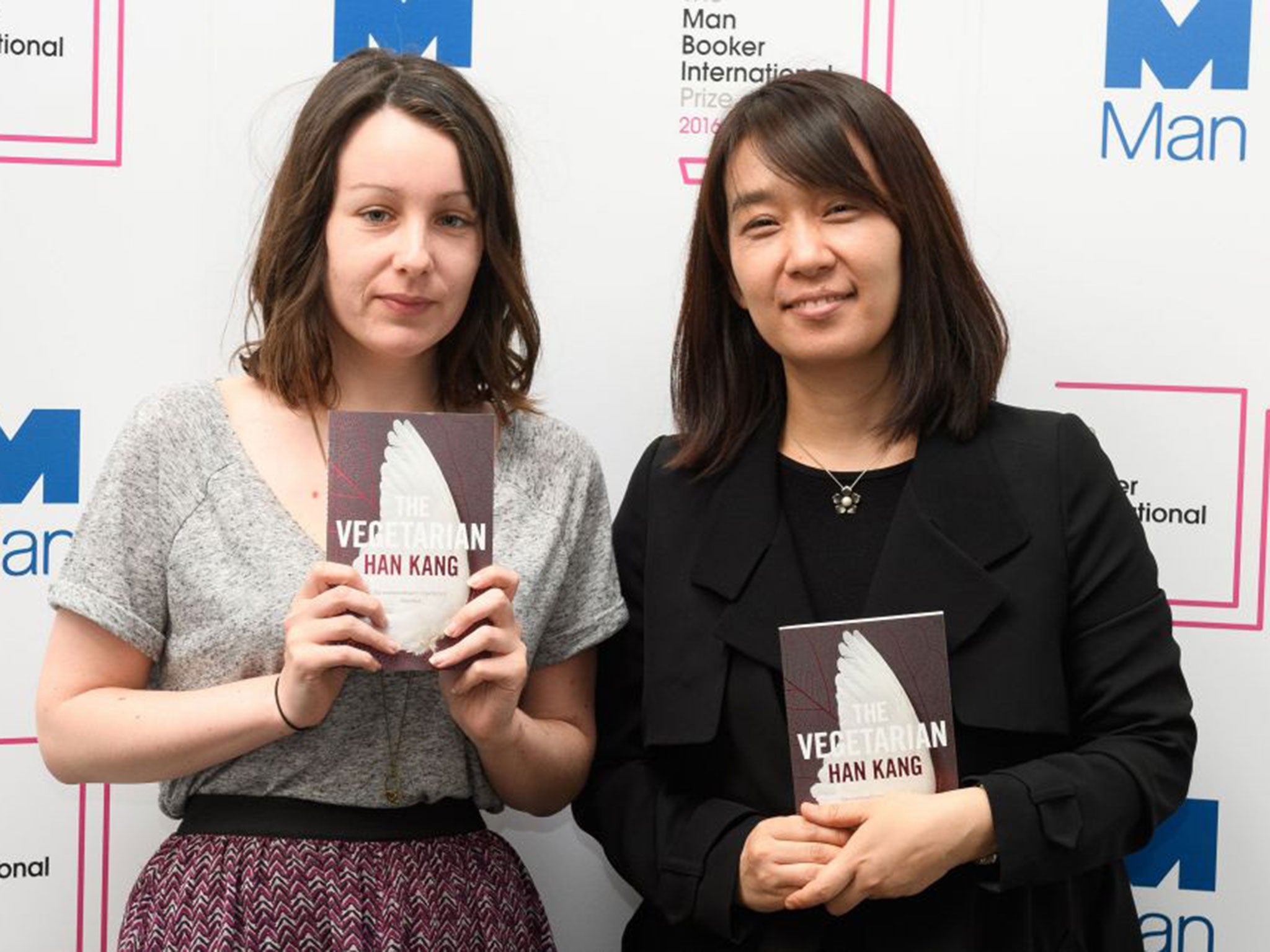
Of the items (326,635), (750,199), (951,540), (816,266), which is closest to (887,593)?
(951,540)

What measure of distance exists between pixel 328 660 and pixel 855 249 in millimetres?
749

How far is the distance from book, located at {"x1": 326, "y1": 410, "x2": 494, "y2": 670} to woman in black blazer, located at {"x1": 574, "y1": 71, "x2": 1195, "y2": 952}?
347 mm

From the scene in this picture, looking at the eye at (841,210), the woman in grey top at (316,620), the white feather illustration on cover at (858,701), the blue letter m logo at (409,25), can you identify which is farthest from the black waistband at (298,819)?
the blue letter m logo at (409,25)

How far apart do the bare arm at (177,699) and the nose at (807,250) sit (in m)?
0.61

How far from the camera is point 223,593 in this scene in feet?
5.21

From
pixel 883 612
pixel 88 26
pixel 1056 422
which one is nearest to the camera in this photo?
pixel 883 612

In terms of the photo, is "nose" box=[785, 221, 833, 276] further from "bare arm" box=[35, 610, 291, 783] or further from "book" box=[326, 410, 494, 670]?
"bare arm" box=[35, 610, 291, 783]

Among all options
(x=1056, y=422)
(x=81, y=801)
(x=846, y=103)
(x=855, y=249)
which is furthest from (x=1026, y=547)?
(x=81, y=801)

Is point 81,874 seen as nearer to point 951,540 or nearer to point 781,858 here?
point 781,858

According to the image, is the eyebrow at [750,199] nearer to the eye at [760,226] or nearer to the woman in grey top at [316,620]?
the eye at [760,226]

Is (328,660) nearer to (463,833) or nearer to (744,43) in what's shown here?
(463,833)

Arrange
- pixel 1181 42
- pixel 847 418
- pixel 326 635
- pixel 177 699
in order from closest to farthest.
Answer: pixel 326 635, pixel 177 699, pixel 847 418, pixel 1181 42

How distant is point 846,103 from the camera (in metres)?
1.69

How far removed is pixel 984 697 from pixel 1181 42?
3.61 feet
